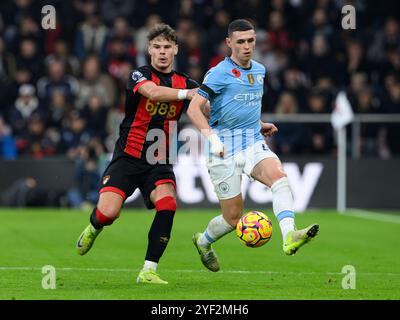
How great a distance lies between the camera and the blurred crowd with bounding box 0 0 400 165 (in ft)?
70.4

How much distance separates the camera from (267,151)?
35.0ft

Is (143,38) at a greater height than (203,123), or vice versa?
(143,38)

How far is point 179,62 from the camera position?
22.1 metres

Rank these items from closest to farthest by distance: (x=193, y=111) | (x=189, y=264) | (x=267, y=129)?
(x=193, y=111) → (x=267, y=129) → (x=189, y=264)

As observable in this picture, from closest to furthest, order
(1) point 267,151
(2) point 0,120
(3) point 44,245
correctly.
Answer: (1) point 267,151, (3) point 44,245, (2) point 0,120

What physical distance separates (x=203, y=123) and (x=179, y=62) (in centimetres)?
1206

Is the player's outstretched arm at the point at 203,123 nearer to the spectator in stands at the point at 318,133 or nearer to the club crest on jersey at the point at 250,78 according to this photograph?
the club crest on jersey at the point at 250,78

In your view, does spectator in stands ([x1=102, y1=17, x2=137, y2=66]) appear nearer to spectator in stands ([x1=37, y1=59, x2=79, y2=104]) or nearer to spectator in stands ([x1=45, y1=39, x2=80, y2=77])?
spectator in stands ([x1=45, y1=39, x2=80, y2=77])

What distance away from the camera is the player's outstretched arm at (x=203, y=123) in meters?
9.85

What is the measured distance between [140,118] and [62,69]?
11.5 metres

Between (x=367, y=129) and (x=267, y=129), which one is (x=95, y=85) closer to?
(x=367, y=129)

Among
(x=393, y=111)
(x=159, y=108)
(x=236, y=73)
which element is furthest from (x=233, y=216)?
(x=393, y=111)
